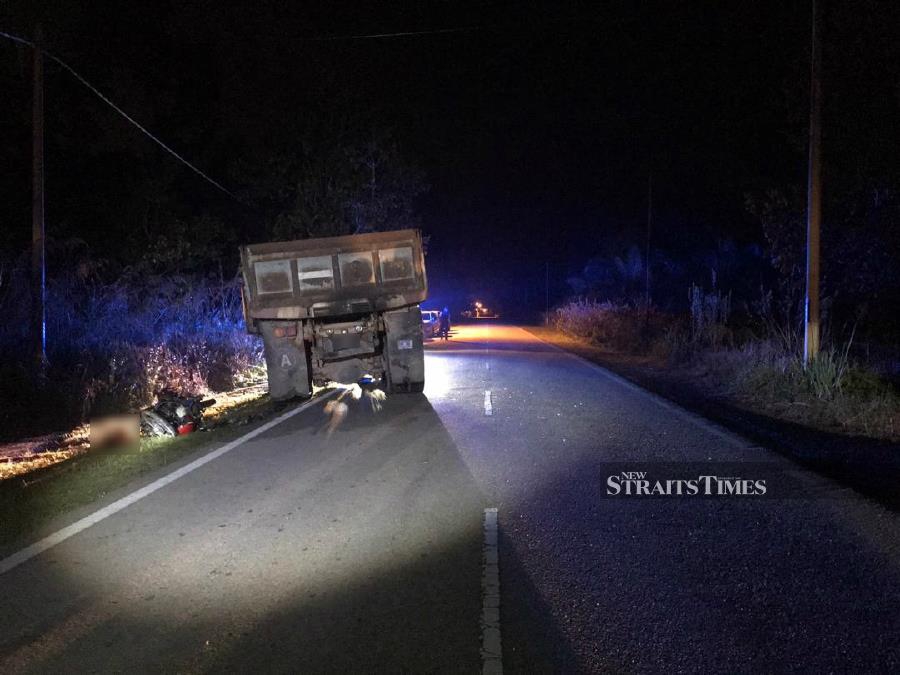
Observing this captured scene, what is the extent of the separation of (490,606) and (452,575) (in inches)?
22.5

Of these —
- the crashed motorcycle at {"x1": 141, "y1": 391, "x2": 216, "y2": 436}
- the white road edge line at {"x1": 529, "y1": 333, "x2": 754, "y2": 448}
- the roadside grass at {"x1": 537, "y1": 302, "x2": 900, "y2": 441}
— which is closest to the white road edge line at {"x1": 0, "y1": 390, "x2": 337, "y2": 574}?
the crashed motorcycle at {"x1": 141, "y1": 391, "x2": 216, "y2": 436}

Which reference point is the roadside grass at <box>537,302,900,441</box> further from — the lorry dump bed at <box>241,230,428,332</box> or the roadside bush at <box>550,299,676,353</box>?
the lorry dump bed at <box>241,230,428,332</box>

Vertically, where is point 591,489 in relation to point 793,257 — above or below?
below

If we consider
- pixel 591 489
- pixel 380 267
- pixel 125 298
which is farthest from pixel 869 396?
pixel 125 298

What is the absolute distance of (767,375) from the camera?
47.4 feet

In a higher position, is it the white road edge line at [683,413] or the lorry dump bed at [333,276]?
the lorry dump bed at [333,276]

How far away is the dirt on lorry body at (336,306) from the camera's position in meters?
13.1

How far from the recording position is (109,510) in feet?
22.9

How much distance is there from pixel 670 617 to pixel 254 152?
96.8ft

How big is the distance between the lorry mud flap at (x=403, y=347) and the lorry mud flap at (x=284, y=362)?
155cm

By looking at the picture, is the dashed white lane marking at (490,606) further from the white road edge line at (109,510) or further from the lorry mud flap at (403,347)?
the lorry mud flap at (403,347)

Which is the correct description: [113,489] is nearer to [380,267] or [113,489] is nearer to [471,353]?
[380,267]

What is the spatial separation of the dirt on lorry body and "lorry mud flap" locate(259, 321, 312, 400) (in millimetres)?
17

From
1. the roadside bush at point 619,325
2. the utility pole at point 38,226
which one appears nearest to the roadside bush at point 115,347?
the utility pole at point 38,226
